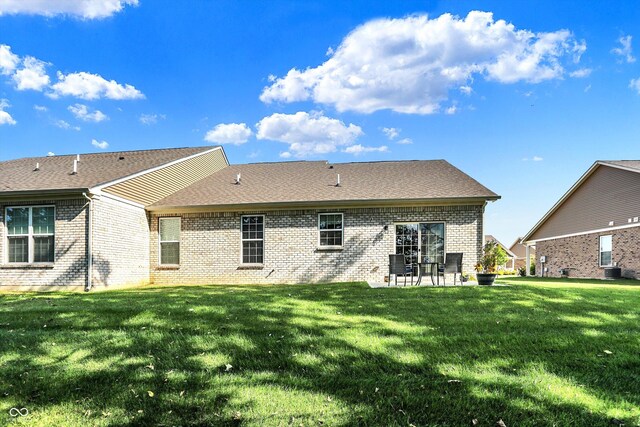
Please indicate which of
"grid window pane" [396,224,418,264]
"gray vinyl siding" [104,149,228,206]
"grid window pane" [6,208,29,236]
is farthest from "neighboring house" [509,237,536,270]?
"grid window pane" [6,208,29,236]

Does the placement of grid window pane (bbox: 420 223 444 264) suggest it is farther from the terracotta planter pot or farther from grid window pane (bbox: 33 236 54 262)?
grid window pane (bbox: 33 236 54 262)

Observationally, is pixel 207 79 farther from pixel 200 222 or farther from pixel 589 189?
pixel 589 189

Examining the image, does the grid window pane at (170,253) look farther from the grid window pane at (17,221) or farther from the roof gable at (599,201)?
the roof gable at (599,201)

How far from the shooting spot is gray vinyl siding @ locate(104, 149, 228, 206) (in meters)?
13.6

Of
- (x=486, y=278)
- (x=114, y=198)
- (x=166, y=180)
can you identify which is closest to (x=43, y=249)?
(x=114, y=198)

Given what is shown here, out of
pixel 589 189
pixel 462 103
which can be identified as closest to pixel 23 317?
pixel 462 103

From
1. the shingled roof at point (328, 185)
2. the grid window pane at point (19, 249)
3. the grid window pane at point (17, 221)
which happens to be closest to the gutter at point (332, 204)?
the shingled roof at point (328, 185)

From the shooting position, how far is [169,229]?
14.8m

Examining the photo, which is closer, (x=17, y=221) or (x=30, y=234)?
(x=30, y=234)

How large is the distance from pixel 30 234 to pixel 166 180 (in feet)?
15.7

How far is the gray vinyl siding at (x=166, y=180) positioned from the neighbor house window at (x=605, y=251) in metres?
21.4

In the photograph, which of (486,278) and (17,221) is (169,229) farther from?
(486,278)

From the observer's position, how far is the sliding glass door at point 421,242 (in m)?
13.8

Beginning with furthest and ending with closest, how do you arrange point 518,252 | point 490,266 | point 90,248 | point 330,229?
point 518,252
point 330,229
point 90,248
point 490,266
